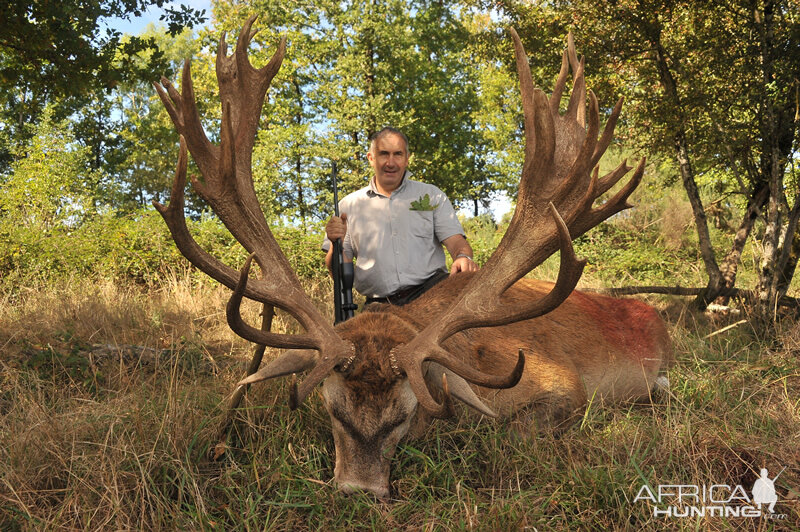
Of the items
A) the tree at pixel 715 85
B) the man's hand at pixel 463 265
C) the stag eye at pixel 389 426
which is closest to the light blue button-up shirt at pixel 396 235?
the man's hand at pixel 463 265

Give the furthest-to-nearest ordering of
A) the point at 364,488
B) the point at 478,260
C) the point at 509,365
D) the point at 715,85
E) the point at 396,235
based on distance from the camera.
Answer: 1. the point at 478,260
2. the point at 715,85
3. the point at 396,235
4. the point at 509,365
5. the point at 364,488

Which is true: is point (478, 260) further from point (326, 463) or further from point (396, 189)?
point (326, 463)

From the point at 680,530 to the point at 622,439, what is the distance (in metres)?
0.85

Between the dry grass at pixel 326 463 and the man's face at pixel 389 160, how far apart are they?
2293 mm

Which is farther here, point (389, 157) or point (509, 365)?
point (389, 157)

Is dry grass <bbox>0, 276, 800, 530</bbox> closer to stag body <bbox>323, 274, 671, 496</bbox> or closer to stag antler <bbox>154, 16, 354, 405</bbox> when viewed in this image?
stag body <bbox>323, 274, 671, 496</bbox>

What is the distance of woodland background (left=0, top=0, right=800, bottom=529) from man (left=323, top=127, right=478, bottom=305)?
5.00 feet

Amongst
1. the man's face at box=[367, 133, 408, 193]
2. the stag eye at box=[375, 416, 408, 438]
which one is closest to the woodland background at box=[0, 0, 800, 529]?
the stag eye at box=[375, 416, 408, 438]

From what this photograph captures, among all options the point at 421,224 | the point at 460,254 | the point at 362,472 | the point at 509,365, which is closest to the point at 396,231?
the point at 421,224

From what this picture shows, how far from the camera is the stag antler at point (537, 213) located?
2891 mm

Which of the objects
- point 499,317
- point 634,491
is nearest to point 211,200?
point 499,317

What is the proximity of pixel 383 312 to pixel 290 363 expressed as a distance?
75cm

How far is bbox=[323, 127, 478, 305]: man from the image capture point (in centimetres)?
501

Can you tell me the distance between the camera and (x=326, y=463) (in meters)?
3.13
